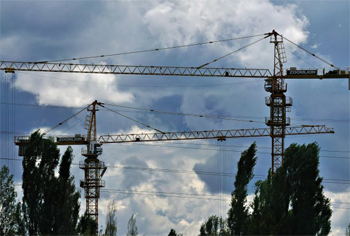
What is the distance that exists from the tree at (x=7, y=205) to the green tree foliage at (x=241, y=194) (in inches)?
888

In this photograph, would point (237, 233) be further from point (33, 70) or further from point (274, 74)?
point (33, 70)

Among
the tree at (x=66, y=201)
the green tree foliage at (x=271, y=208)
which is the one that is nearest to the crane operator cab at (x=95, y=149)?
the tree at (x=66, y=201)

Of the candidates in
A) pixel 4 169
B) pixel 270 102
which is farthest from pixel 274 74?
pixel 4 169

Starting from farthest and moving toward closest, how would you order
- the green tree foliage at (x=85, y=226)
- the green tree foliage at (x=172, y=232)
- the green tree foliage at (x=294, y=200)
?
the green tree foliage at (x=172, y=232) < the green tree foliage at (x=85, y=226) < the green tree foliage at (x=294, y=200)

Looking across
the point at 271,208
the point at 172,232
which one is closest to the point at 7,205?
the point at 271,208

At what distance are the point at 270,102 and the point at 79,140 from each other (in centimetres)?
3517

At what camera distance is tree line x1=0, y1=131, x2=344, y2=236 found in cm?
7444

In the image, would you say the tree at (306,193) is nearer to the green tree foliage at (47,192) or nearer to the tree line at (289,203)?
the tree line at (289,203)

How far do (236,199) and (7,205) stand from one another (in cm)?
2417

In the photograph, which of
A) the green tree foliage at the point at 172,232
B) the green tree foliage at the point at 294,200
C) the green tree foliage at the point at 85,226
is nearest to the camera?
the green tree foliage at the point at 294,200

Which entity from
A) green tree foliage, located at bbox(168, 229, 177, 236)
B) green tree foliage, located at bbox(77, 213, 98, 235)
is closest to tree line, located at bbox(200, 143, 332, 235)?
green tree foliage, located at bbox(77, 213, 98, 235)

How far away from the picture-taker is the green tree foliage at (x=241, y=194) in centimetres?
7831

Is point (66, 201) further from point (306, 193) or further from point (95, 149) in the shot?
point (95, 149)

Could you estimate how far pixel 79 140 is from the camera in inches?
5251
